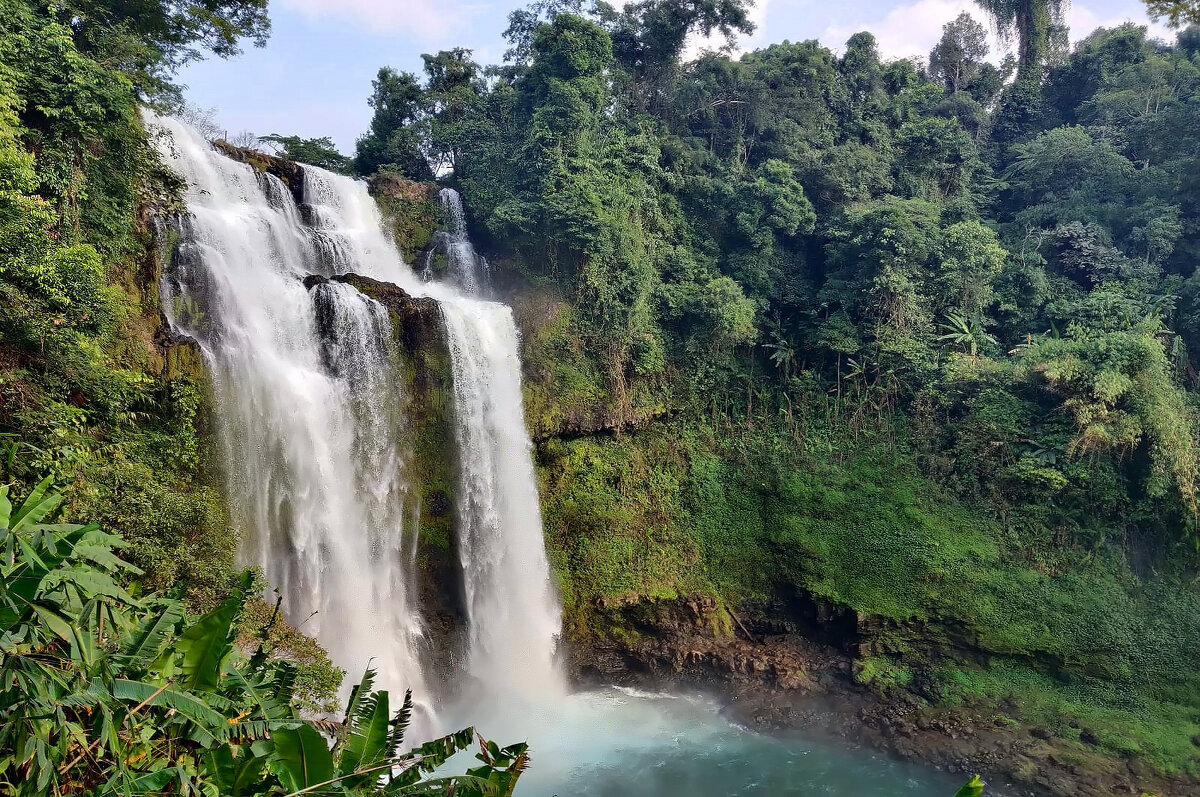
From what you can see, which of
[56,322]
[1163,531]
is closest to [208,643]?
[56,322]

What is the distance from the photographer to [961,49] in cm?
2748

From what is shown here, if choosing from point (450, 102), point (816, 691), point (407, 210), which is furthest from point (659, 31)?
point (816, 691)

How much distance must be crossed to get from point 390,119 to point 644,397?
37.5 feet

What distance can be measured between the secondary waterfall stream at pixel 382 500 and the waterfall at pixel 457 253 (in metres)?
2.17

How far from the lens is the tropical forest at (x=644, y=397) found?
10.6m

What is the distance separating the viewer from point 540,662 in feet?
47.3

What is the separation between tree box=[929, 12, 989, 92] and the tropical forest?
632 cm

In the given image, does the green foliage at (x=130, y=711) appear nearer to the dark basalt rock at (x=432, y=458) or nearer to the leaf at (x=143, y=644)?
the leaf at (x=143, y=644)

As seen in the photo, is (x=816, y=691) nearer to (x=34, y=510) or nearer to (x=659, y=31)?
(x=34, y=510)

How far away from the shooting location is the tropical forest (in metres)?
10.6

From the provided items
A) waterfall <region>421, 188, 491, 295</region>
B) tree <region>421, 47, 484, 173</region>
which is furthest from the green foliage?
tree <region>421, 47, 484, 173</region>

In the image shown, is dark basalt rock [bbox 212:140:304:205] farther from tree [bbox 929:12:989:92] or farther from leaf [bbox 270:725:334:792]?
tree [bbox 929:12:989:92]

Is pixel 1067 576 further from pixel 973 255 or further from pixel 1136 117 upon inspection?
pixel 1136 117

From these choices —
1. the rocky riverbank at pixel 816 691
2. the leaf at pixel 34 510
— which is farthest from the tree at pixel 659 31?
the leaf at pixel 34 510
